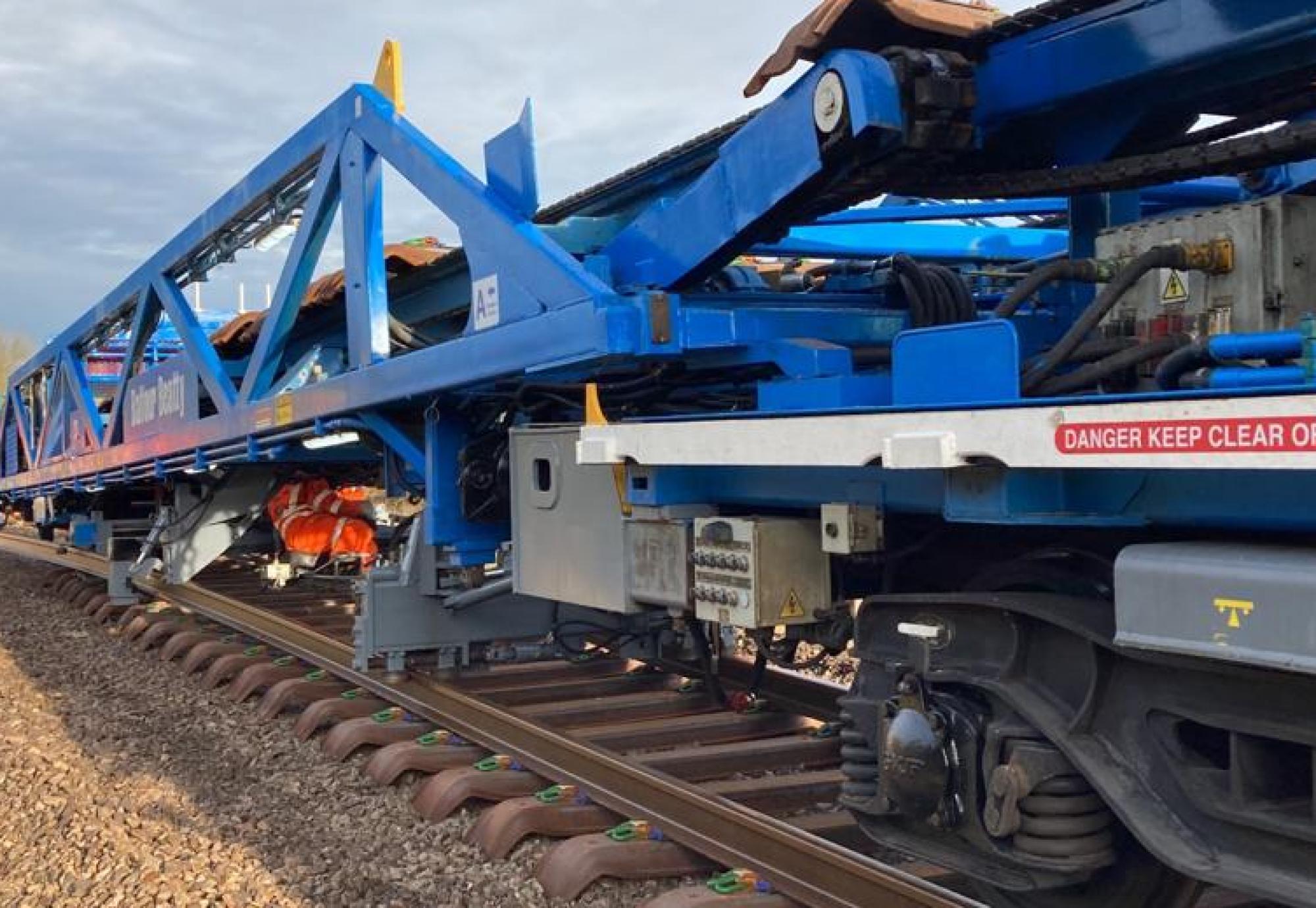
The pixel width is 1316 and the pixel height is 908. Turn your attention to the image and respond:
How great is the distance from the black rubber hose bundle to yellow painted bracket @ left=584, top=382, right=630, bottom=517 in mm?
1064

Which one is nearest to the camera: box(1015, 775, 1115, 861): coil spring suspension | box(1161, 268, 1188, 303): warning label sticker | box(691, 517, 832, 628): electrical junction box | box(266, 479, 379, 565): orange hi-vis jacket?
box(1015, 775, 1115, 861): coil spring suspension

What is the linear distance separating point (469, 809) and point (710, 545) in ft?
A: 5.17

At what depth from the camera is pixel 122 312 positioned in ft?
32.1

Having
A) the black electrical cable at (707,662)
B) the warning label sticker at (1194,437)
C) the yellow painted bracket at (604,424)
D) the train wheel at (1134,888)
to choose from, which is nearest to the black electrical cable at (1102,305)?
the warning label sticker at (1194,437)

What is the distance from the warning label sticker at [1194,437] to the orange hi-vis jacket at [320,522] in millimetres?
7346

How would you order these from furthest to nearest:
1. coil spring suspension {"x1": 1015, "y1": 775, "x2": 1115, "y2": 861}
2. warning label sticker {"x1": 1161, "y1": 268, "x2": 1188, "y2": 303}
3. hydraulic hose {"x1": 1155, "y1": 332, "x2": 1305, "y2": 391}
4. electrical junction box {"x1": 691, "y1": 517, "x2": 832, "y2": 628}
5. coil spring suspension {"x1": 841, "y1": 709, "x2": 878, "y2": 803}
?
electrical junction box {"x1": 691, "y1": 517, "x2": 832, "y2": 628}
coil spring suspension {"x1": 841, "y1": 709, "x2": 878, "y2": 803}
warning label sticker {"x1": 1161, "y1": 268, "x2": 1188, "y2": 303}
coil spring suspension {"x1": 1015, "y1": 775, "x2": 1115, "y2": 861}
hydraulic hose {"x1": 1155, "y1": 332, "x2": 1305, "y2": 391}

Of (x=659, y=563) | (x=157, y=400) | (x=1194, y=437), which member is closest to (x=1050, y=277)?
(x=1194, y=437)

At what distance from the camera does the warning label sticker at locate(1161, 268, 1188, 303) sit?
3.14 meters

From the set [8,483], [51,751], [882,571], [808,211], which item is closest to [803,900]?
[882,571]

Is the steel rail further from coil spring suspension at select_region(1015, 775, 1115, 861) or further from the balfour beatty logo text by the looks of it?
the balfour beatty logo text

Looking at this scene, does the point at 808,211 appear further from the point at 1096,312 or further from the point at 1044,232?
the point at 1044,232

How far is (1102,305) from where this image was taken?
294 centimetres

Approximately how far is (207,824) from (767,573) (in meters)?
2.47

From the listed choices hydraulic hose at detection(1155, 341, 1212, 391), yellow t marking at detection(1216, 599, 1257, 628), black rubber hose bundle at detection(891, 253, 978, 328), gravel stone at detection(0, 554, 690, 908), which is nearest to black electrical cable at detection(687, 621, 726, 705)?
gravel stone at detection(0, 554, 690, 908)
